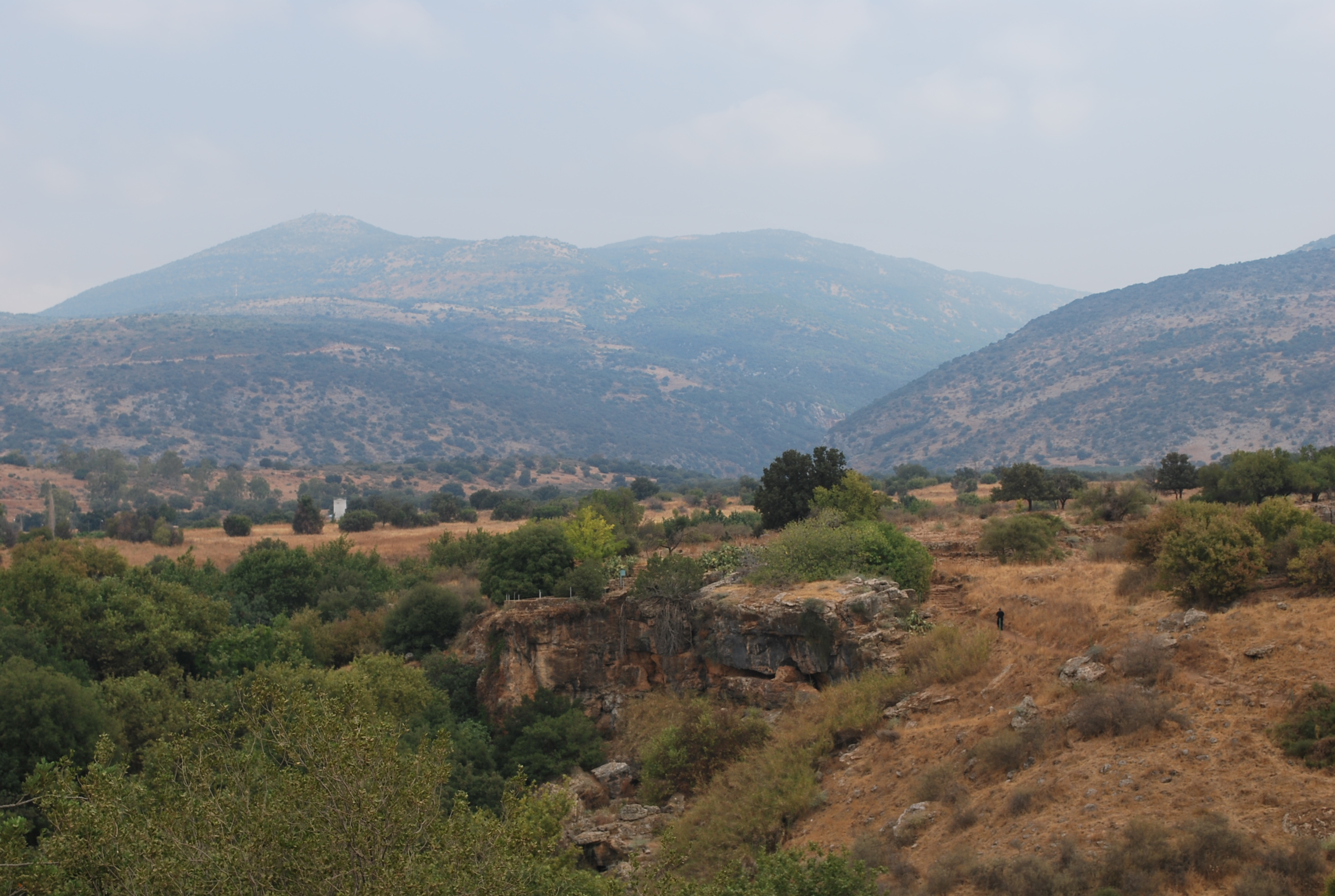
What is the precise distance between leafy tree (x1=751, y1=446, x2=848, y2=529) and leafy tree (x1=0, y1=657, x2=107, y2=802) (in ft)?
79.5

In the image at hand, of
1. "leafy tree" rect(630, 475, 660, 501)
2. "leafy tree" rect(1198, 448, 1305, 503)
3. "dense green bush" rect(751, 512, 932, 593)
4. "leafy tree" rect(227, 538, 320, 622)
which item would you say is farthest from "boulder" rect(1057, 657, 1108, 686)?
"leafy tree" rect(630, 475, 660, 501)

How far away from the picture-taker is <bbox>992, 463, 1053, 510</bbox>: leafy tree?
145ft

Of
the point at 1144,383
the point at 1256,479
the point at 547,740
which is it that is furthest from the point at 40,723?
the point at 1144,383

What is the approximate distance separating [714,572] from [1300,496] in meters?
20.7

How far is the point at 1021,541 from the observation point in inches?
1241

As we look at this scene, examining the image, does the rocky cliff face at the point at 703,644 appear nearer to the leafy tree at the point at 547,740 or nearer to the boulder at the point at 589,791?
the leafy tree at the point at 547,740

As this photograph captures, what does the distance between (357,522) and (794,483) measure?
34762mm

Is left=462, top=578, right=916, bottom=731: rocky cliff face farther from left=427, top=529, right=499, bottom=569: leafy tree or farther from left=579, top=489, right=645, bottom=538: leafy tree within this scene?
left=427, top=529, right=499, bottom=569: leafy tree

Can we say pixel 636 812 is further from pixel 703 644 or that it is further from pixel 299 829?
pixel 299 829

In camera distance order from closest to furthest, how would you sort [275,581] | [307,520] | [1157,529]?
[1157,529], [275,581], [307,520]

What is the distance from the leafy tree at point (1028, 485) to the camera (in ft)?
145

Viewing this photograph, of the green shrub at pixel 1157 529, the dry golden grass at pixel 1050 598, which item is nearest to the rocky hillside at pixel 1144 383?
the dry golden grass at pixel 1050 598

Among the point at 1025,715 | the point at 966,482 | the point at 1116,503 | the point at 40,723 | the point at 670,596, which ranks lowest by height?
the point at 966,482

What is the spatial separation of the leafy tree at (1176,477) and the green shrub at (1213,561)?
2146 centimetres
